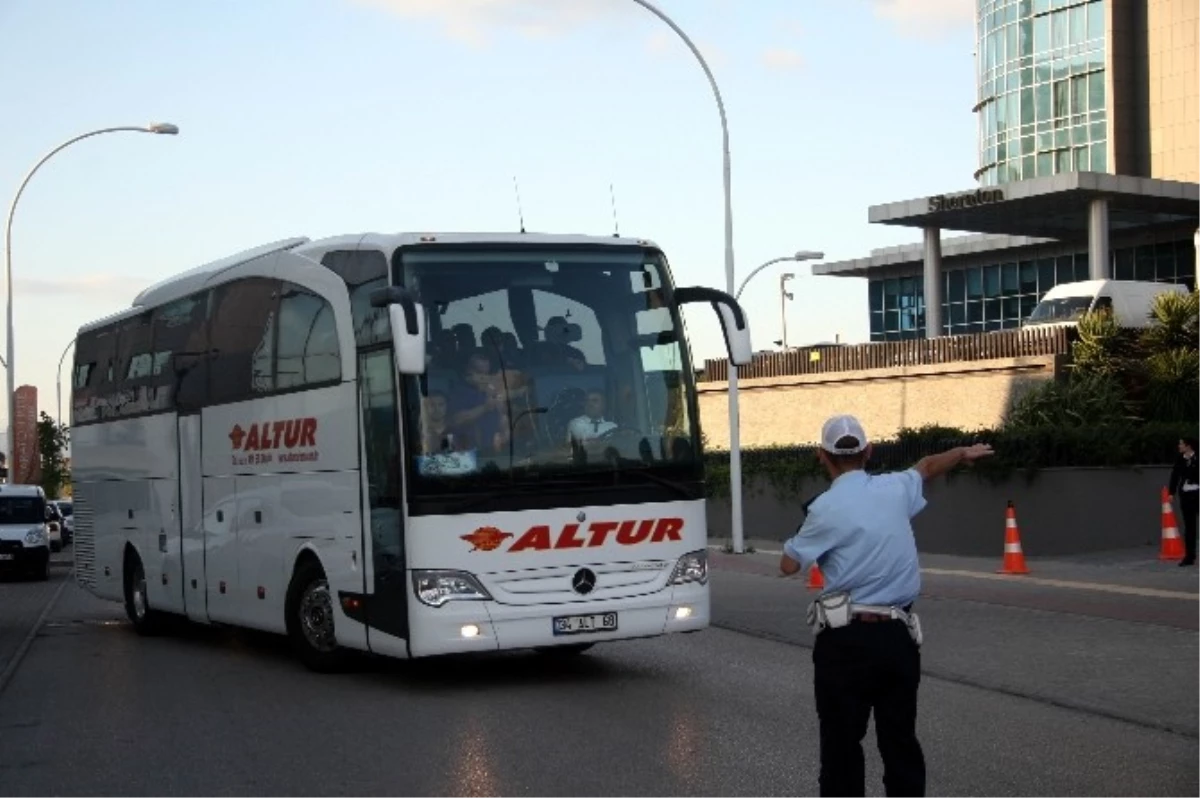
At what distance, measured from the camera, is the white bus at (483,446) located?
1273cm

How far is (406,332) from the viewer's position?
→ 12195 mm

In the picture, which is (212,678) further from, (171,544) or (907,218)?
(907,218)

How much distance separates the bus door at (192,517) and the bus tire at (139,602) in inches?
61.3

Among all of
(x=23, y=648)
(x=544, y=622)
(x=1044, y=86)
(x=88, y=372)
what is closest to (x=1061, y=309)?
(x=88, y=372)

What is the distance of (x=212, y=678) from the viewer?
14820mm

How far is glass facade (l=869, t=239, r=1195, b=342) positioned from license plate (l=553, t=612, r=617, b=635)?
50630 mm

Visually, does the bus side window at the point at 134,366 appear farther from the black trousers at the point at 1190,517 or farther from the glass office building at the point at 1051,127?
the glass office building at the point at 1051,127

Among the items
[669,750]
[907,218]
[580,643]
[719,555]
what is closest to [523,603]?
[580,643]

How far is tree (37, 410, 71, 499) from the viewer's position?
8775 centimetres

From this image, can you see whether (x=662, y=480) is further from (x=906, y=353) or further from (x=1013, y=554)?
(x=906, y=353)

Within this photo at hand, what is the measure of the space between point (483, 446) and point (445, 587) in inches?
40.1

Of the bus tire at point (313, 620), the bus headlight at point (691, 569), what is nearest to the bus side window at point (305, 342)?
the bus tire at point (313, 620)

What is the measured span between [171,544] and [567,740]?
8384 millimetres

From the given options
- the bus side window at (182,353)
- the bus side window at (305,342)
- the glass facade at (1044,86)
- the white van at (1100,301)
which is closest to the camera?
the bus side window at (305,342)
